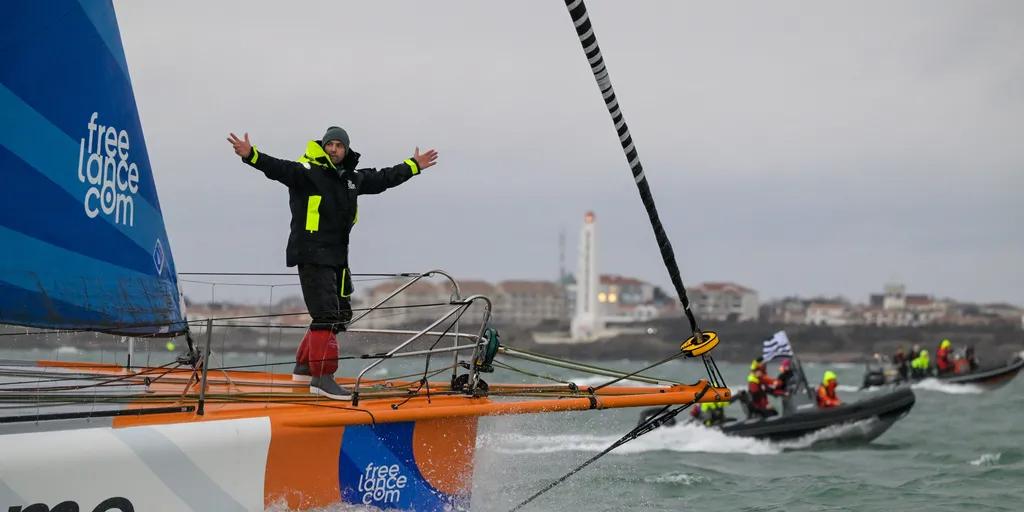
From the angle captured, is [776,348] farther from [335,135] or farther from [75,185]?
[75,185]

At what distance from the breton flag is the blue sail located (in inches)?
477

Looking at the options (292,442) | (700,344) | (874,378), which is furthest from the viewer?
(874,378)

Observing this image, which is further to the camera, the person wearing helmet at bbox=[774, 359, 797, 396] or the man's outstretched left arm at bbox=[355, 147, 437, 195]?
the person wearing helmet at bbox=[774, 359, 797, 396]

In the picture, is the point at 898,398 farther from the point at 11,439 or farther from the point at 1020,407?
the point at 11,439

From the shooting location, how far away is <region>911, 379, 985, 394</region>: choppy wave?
32031 millimetres

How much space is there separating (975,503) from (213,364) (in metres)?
6.67

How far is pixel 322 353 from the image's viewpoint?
6762mm

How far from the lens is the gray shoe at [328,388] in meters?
6.68

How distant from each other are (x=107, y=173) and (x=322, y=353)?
1.49m

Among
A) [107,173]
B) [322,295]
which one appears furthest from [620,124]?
A: [107,173]

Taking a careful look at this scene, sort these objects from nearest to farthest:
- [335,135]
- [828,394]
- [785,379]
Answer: [335,135]
[785,379]
[828,394]

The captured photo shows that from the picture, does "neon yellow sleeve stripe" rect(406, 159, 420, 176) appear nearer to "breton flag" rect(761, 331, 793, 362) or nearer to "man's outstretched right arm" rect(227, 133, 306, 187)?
"man's outstretched right arm" rect(227, 133, 306, 187)

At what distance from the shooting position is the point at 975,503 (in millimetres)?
10617

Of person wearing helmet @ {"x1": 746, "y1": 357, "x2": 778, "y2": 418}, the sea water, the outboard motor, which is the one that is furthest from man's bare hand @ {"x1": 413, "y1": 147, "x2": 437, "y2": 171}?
the outboard motor
